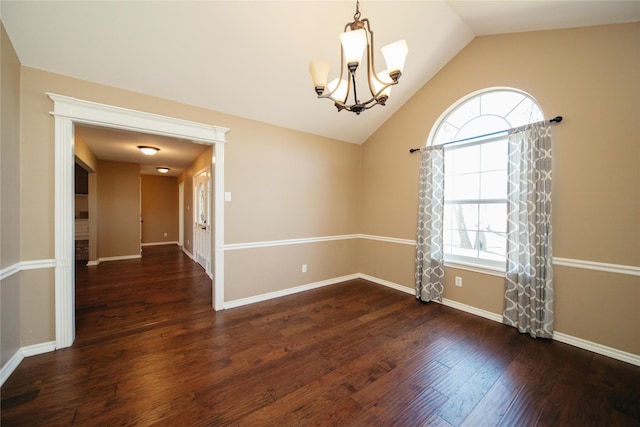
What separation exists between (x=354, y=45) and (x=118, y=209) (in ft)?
22.8

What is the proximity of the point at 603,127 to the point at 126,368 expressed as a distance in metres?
4.60

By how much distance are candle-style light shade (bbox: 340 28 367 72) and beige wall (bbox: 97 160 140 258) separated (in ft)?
22.2

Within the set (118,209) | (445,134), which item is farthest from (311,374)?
(118,209)

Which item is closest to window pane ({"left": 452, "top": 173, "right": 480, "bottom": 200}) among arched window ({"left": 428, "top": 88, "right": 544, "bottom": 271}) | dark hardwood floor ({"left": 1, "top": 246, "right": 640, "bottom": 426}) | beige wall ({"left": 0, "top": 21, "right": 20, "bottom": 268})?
arched window ({"left": 428, "top": 88, "right": 544, "bottom": 271})

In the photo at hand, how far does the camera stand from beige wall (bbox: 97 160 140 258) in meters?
5.79

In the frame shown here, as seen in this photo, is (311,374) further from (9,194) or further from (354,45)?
(9,194)

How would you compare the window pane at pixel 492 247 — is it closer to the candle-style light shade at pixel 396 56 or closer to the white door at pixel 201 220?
the candle-style light shade at pixel 396 56

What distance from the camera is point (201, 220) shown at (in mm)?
5355

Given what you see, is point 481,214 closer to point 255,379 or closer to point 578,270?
point 578,270

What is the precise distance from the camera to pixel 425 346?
2.27 meters

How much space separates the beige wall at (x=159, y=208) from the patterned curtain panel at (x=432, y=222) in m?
8.21

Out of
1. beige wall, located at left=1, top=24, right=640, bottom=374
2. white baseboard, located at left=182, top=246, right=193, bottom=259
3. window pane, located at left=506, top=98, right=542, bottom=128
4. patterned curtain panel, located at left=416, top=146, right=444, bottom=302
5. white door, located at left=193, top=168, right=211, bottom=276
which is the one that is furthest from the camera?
white baseboard, located at left=182, top=246, right=193, bottom=259

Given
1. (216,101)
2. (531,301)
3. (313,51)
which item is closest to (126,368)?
(216,101)

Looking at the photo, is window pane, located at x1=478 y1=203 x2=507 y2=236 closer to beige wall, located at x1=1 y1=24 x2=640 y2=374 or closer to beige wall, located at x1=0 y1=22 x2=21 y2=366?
beige wall, located at x1=1 y1=24 x2=640 y2=374
